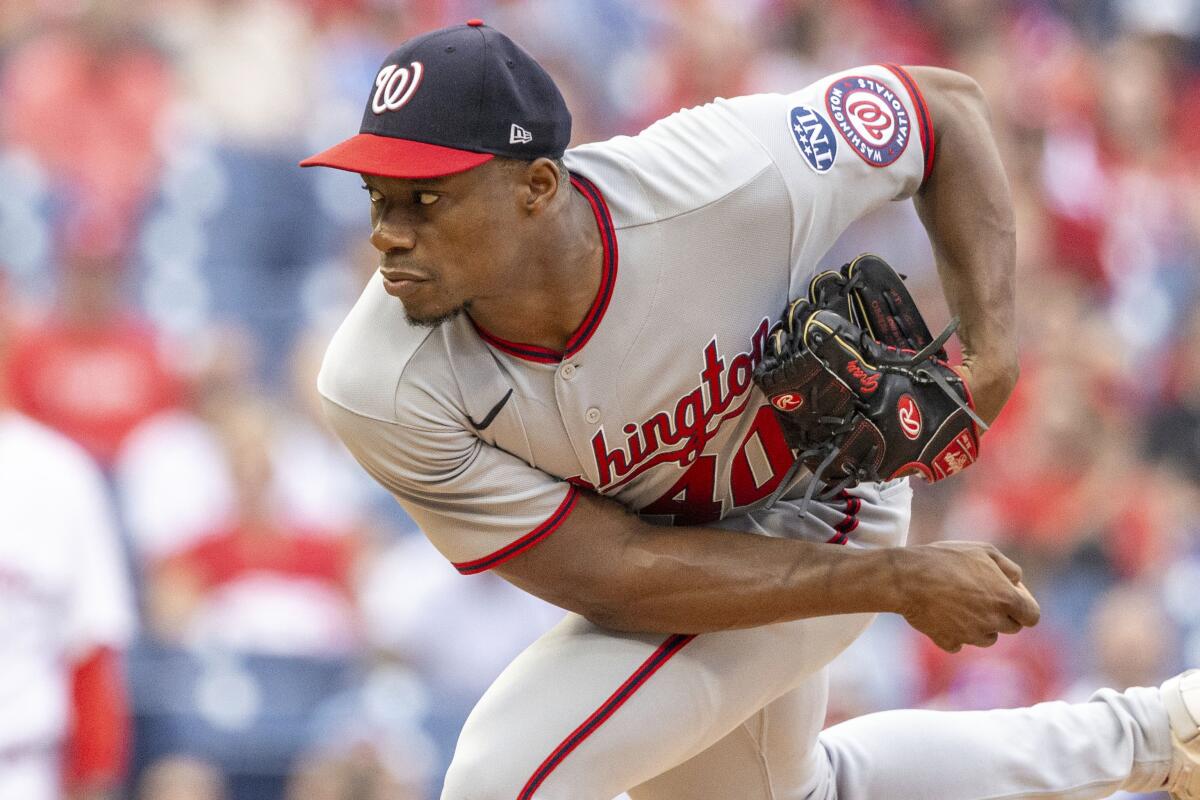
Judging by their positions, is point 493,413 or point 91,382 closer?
point 493,413

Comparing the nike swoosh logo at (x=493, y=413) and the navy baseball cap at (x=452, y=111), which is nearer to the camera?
the navy baseball cap at (x=452, y=111)

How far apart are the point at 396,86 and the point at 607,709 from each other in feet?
3.04

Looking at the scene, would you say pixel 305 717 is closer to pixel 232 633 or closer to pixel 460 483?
pixel 232 633

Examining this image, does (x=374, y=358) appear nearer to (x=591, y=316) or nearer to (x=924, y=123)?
(x=591, y=316)

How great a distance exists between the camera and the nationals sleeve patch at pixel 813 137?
7.82ft

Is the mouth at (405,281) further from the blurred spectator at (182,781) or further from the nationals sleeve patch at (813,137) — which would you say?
the blurred spectator at (182,781)

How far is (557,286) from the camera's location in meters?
2.19

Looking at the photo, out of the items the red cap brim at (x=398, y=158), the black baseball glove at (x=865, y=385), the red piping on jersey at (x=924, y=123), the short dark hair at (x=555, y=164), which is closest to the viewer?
the red cap brim at (x=398, y=158)

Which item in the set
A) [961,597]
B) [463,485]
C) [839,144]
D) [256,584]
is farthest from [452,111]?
[256,584]

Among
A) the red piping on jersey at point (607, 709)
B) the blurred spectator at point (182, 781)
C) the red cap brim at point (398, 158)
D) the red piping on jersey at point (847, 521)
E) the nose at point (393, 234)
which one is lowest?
the blurred spectator at point (182, 781)

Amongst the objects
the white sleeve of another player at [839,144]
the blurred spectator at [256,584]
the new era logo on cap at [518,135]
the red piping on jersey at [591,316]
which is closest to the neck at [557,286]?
the red piping on jersey at [591,316]

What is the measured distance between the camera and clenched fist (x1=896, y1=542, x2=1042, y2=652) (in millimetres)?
2188

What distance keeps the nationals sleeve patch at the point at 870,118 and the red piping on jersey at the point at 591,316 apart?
0.44 m

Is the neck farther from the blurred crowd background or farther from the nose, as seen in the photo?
the blurred crowd background
